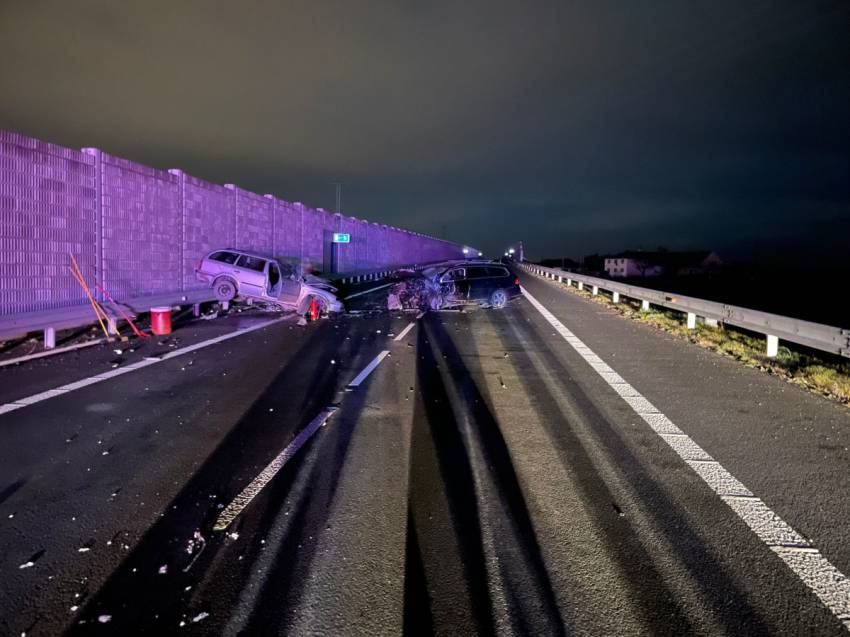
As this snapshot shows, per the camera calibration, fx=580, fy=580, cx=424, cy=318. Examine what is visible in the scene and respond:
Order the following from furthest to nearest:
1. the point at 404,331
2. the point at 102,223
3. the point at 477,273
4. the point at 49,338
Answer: the point at 477,273 < the point at 102,223 < the point at 404,331 < the point at 49,338

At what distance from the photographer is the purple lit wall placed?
12109 mm

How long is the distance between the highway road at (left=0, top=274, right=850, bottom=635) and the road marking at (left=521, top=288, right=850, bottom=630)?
20mm

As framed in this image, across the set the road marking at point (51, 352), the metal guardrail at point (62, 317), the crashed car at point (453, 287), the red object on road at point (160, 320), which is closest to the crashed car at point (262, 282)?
the metal guardrail at point (62, 317)

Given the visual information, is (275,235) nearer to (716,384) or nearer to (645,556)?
(716,384)

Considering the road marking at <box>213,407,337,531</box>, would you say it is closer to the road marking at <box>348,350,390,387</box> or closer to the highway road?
the highway road

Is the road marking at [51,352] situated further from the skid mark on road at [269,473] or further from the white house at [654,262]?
the white house at [654,262]

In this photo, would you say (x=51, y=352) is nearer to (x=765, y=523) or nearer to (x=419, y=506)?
(x=419, y=506)

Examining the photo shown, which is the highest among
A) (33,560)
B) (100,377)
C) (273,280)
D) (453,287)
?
(273,280)

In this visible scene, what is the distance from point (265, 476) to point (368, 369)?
4.78m

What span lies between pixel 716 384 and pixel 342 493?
21.8 ft

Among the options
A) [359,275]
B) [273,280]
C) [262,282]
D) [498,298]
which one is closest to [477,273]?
[498,298]

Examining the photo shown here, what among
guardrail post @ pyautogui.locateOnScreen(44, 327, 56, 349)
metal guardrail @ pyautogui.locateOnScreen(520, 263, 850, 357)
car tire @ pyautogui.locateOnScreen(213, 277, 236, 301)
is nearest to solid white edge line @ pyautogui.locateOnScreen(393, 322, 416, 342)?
car tire @ pyautogui.locateOnScreen(213, 277, 236, 301)

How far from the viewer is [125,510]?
168 inches

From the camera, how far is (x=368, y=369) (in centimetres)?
963
